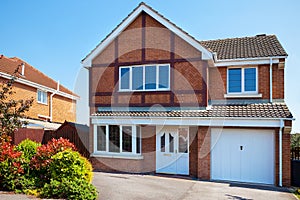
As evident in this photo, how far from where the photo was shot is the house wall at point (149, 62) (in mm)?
14836

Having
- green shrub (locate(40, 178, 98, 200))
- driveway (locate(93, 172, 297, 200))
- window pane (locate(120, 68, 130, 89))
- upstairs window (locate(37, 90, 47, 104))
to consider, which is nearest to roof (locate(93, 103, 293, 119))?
window pane (locate(120, 68, 130, 89))

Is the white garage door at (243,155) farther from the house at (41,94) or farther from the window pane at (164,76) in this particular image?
the house at (41,94)

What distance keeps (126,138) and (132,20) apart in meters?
6.69

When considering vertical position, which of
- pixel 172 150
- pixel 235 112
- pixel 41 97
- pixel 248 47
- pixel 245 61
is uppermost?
pixel 248 47

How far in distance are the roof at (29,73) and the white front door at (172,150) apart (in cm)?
1354

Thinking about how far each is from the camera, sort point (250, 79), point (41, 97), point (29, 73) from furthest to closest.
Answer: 1. point (29, 73)
2. point (41, 97)
3. point (250, 79)

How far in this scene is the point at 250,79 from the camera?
49.8ft

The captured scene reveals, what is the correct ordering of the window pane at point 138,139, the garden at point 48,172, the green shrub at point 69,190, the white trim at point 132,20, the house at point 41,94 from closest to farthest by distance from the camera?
the green shrub at point 69,190 → the garden at point 48,172 → the white trim at point 132,20 → the window pane at point 138,139 → the house at point 41,94

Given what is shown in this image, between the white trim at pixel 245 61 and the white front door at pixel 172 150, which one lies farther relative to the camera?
the white front door at pixel 172 150

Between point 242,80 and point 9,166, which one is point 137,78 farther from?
point 9,166

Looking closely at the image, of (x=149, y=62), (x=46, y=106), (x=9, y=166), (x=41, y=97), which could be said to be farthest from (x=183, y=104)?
(x=46, y=106)

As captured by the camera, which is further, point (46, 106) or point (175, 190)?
point (46, 106)

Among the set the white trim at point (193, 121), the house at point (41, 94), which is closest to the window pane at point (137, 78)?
the white trim at point (193, 121)

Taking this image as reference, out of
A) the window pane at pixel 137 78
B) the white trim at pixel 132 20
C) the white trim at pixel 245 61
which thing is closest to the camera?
the white trim at pixel 245 61
